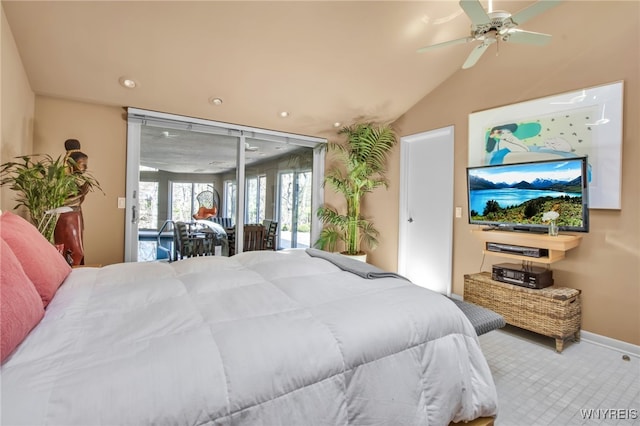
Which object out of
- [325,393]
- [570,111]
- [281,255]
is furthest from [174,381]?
[570,111]

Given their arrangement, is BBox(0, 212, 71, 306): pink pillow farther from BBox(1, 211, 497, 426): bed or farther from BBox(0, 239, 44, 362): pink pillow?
BBox(0, 239, 44, 362): pink pillow

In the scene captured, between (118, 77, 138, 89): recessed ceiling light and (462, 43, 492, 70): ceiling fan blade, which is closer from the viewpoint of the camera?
(462, 43, 492, 70): ceiling fan blade

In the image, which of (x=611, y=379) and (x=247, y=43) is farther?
(x=247, y=43)

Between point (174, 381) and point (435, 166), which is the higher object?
point (435, 166)

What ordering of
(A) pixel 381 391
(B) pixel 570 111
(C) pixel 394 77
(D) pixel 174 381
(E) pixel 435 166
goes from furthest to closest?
1. (E) pixel 435 166
2. (C) pixel 394 77
3. (B) pixel 570 111
4. (A) pixel 381 391
5. (D) pixel 174 381

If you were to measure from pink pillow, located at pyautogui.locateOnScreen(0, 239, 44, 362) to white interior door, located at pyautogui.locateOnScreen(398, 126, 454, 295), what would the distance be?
147 inches

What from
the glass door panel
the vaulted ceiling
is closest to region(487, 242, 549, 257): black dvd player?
the vaulted ceiling

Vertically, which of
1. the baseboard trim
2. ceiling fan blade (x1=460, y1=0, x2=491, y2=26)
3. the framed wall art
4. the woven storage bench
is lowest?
the baseboard trim

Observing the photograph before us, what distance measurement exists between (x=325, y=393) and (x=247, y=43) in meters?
2.85

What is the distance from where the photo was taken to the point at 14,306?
2.88 feet

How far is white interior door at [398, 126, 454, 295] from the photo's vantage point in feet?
12.6

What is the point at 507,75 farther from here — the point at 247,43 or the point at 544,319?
the point at 247,43

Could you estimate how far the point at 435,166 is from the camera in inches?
157

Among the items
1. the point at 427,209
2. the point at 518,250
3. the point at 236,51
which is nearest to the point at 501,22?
the point at 518,250
